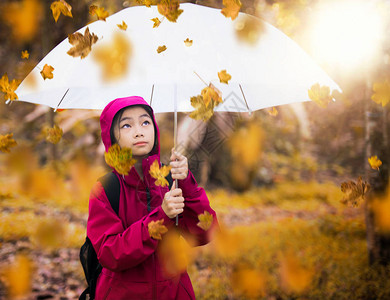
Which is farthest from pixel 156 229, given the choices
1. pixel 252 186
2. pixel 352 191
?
pixel 252 186

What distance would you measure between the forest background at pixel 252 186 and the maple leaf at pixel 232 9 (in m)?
0.67

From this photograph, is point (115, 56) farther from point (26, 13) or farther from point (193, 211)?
point (26, 13)

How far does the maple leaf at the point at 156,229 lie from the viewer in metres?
1.59

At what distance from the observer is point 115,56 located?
1.75 metres

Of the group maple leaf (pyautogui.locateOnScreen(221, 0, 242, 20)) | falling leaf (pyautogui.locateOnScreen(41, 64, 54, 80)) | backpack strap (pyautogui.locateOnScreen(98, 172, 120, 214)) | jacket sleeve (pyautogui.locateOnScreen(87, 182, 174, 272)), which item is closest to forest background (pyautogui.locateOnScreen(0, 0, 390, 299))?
jacket sleeve (pyautogui.locateOnScreen(87, 182, 174, 272))

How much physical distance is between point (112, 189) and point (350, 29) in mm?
3032

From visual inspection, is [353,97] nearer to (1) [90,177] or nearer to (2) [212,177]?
(2) [212,177]

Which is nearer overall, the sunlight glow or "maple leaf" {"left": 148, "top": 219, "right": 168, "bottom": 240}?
"maple leaf" {"left": 148, "top": 219, "right": 168, "bottom": 240}

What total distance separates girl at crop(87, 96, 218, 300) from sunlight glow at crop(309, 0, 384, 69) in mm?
2645

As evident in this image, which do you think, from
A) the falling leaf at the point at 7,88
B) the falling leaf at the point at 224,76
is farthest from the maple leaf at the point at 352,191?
the falling leaf at the point at 7,88

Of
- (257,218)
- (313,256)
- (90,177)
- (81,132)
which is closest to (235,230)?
(257,218)

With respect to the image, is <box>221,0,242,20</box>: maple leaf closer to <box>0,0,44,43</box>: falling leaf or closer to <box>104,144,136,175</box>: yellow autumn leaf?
<box>104,144,136,175</box>: yellow autumn leaf

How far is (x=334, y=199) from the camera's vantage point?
22.1ft

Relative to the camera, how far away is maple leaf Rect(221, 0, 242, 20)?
189 cm
